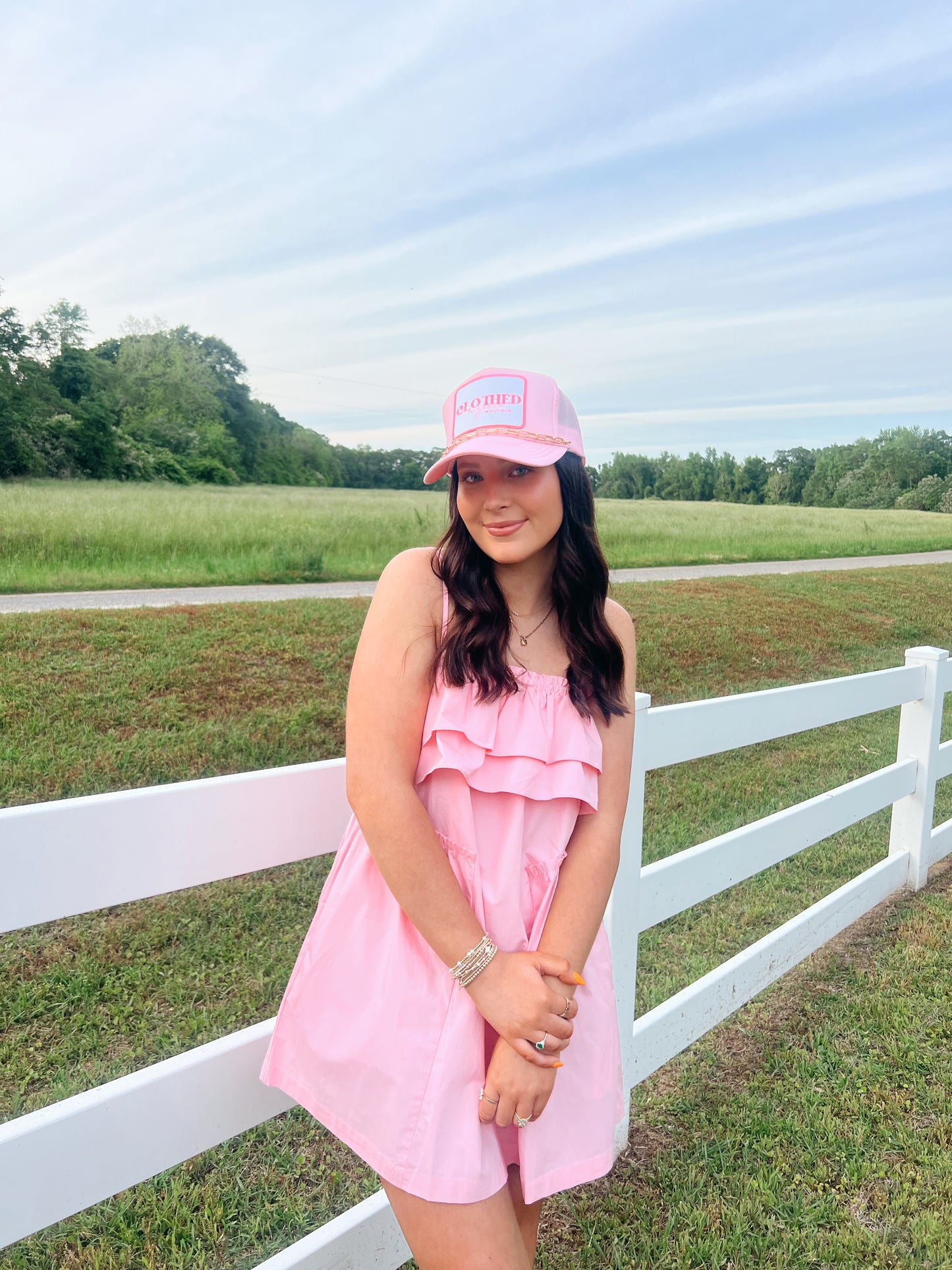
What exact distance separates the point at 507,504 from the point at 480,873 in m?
0.59

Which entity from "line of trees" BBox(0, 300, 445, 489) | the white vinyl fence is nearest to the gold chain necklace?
the white vinyl fence

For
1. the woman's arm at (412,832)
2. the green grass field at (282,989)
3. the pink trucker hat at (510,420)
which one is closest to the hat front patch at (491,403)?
the pink trucker hat at (510,420)

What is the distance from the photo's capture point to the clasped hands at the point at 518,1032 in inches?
48.6

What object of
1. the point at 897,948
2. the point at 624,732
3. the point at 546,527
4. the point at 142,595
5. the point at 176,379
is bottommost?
the point at 897,948

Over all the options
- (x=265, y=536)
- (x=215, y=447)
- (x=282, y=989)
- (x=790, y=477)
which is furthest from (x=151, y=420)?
(x=790, y=477)

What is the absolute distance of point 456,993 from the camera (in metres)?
1.29

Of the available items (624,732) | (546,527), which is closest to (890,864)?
(624,732)

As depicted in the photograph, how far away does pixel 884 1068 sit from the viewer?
2.74m

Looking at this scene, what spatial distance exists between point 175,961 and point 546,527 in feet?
8.20

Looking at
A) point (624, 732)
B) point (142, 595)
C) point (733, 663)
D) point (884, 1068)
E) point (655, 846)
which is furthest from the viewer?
point (142, 595)

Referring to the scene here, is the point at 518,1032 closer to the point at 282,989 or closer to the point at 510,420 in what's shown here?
the point at 510,420

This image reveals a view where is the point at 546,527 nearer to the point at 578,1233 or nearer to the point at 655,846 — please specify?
the point at 578,1233

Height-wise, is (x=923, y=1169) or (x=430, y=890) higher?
(x=430, y=890)

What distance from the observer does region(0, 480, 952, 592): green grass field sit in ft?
37.3
